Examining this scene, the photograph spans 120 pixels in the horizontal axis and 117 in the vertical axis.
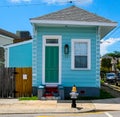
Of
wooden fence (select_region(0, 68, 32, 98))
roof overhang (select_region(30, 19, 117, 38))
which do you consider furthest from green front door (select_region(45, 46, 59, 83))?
roof overhang (select_region(30, 19, 117, 38))

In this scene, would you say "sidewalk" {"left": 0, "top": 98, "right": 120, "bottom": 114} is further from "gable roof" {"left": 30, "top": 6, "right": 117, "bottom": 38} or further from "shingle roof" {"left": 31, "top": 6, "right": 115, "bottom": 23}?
"shingle roof" {"left": 31, "top": 6, "right": 115, "bottom": 23}

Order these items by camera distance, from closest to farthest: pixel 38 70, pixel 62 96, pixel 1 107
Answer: pixel 1 107
pixel 62 96
pixel 38 70

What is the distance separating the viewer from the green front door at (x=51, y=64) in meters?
20.0

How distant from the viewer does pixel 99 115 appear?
13984 mm

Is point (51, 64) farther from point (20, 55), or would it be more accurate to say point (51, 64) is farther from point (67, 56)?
point (20, 55)

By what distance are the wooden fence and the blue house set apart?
0.68 metres

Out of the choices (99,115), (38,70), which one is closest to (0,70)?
(38,70)

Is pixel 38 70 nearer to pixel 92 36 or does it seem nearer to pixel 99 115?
pixel 92 36

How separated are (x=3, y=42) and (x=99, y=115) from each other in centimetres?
2352

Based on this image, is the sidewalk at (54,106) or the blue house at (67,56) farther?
the blue house at (67,56)

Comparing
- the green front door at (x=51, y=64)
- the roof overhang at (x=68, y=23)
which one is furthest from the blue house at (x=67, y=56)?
the roof overhang at (x=68, y=23)

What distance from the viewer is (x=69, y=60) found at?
20031 mm

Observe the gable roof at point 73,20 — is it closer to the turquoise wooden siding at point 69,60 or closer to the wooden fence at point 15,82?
the turquoise wooden siding at point 69,60

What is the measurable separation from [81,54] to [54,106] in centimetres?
496
